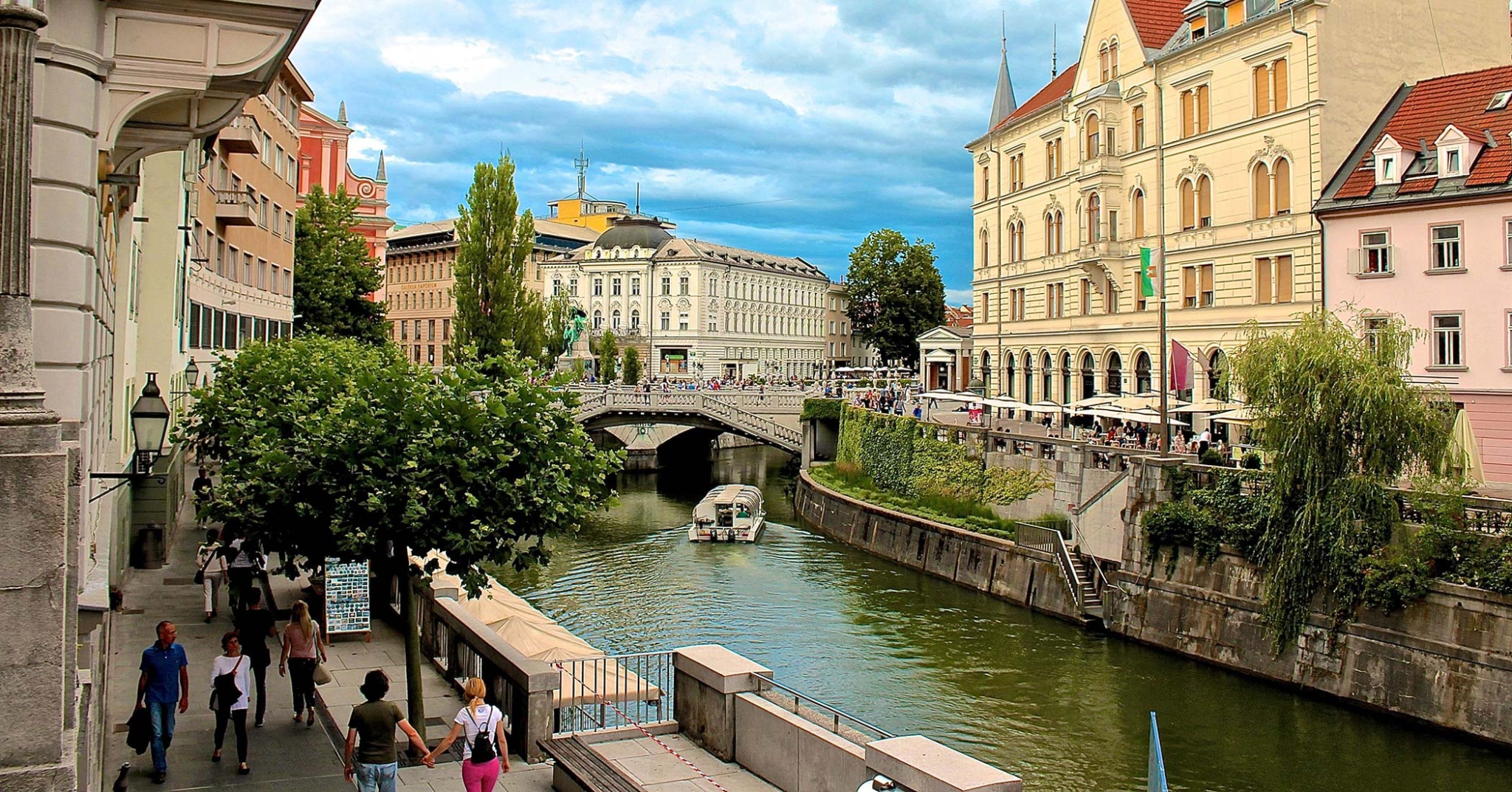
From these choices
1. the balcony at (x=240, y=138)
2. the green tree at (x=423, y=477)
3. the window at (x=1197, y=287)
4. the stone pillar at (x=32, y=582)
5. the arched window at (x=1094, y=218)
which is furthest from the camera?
the arched window at (x=1094, y=218)

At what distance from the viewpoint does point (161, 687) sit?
504 inches

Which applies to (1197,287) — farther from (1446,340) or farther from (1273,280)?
(1446,340)

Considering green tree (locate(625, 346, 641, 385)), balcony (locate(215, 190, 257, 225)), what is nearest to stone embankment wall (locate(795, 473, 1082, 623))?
balcony (locate(215, 190, 257, 225))

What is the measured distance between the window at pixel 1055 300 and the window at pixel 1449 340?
20079 millimetres

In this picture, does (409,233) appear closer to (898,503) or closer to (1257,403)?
(898,503)

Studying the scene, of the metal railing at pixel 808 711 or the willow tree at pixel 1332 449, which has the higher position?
the willow tree at pixel 1332 449

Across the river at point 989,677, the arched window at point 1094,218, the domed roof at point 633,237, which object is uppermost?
the domed roof at point 633,237

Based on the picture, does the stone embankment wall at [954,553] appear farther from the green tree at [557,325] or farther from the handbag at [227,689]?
the green tree at [557,325]

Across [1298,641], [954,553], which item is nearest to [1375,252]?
[954,553]

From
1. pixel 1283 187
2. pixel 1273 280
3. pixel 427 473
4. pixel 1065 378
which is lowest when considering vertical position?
pixel 427 473

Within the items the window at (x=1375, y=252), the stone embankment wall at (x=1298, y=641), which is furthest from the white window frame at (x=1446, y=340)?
the stone embankment wall at (x=1298, y=641)

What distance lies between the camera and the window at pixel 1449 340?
1308 inches

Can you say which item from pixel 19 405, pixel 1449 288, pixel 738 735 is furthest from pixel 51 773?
pixel 1449 288

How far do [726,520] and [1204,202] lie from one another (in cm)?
2094
